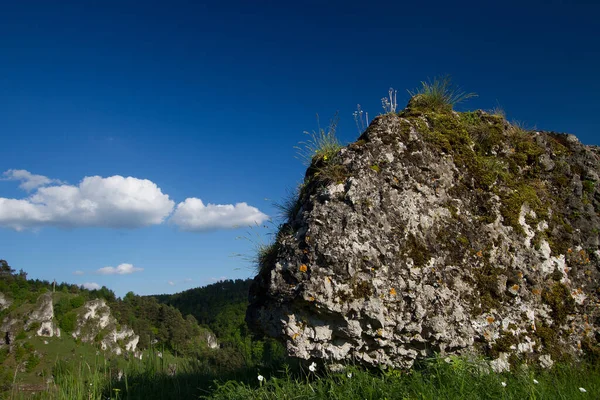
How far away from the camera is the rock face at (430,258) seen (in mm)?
4352

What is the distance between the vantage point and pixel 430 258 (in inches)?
180

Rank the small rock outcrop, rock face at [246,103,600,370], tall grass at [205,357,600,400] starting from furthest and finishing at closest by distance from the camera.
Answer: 1. the small rock outcrop
2. rock face at [246,103,600,370]
3. tall grass at [205,357,600,400]

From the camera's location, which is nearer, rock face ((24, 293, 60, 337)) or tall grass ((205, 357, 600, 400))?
tall grass ((205, 357, 600, 400))

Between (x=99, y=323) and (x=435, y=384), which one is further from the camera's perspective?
(x=99, y=323)

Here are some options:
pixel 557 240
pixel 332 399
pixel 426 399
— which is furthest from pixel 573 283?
pixel 332 399

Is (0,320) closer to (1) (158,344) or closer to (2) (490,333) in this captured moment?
(1) (158,344)

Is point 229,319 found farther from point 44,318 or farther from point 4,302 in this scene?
point 4,302

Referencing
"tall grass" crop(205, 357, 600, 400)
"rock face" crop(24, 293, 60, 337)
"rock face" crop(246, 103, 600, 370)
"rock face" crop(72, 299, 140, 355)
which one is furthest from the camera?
"rock face" crop(72, 299, 140, 355)

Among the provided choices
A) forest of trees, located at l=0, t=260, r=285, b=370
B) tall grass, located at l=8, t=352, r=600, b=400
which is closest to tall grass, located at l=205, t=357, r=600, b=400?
tall grass, located at l=8, t=352, r=600, b=400

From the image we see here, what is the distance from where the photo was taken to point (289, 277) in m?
4.46

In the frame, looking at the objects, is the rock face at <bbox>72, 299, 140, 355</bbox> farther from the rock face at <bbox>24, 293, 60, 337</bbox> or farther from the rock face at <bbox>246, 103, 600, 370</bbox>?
the rock face at <bbox>246, 103, 600, 370</bbox>

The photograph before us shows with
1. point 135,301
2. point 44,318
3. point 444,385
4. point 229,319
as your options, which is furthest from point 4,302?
point 444,385

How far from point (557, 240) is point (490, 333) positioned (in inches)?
74.5

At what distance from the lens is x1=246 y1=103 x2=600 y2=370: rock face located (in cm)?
435
